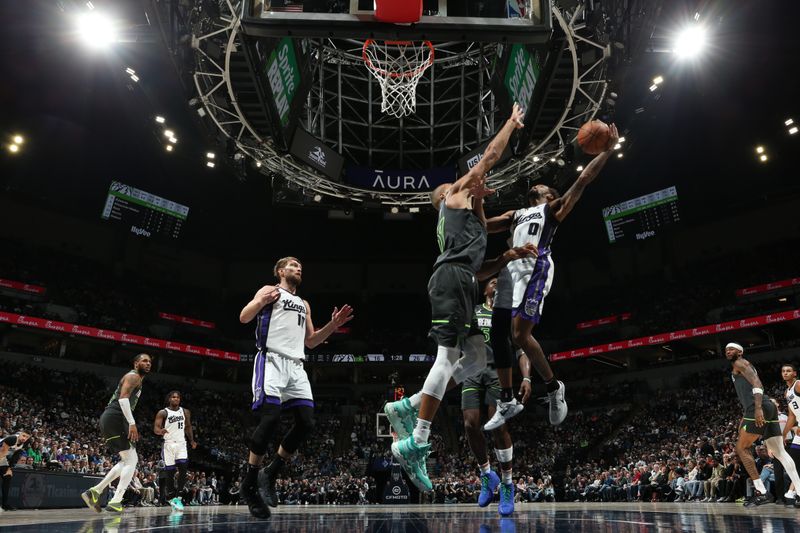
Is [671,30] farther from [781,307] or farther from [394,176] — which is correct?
[781,307]

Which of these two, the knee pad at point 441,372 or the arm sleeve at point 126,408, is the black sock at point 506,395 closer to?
the knee pad at point 441,372

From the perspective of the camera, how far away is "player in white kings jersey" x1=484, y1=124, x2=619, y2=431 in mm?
4789

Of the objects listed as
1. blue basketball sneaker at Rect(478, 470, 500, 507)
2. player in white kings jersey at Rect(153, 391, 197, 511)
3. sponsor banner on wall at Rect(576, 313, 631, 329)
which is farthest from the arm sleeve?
sponsor banner on wall at Rect(576, 313, 631, 329)

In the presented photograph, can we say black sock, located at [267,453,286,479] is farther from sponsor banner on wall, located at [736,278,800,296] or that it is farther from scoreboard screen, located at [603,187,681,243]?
sponsor banner on wall, located at [736,278,800,296]

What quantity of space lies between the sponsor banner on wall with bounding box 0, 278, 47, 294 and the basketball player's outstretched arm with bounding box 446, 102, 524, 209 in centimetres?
2714

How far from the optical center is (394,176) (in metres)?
16.6

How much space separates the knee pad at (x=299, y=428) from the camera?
4.77 m

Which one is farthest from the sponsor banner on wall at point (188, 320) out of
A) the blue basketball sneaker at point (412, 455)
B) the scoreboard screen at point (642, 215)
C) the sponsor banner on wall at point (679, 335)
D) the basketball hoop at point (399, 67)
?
the blue basketball sneaker at point (412, 455)

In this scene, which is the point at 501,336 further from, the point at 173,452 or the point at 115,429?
the point at 173,452

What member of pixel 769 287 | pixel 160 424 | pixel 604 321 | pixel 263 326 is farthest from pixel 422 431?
pixel 604 321

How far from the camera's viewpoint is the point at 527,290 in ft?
16.1

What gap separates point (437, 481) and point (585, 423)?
31.1 feet

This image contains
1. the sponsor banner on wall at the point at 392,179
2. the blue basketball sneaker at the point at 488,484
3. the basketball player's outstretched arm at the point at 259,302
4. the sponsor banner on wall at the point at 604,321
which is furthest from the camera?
the sponsor banner on wall at the point at 604,321

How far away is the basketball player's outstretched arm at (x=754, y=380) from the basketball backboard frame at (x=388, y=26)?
5294 mm
